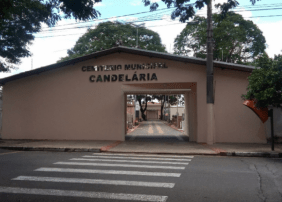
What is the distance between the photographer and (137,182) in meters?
6.12

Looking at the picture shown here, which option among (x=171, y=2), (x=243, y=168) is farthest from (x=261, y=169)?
(x=171, y=2)

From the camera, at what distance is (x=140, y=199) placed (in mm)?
4898

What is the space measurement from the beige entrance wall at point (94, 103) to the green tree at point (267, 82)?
9.81 feet

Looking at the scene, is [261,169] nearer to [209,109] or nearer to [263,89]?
[263,89]

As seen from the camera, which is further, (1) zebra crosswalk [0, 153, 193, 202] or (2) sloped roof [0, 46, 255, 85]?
(2) sloped roof [0, 46, 255, 85]

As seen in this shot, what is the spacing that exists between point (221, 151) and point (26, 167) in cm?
769

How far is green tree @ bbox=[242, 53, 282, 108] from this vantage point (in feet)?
35.3

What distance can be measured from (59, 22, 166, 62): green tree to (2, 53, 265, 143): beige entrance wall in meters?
17.4

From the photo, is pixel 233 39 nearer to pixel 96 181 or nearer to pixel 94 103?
pixel 94 103

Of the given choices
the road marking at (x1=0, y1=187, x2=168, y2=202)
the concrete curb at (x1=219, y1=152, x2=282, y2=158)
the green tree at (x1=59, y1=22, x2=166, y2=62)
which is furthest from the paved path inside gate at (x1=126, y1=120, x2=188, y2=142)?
the green tree at (x1=59, y1=22, x2=166, y2=62)

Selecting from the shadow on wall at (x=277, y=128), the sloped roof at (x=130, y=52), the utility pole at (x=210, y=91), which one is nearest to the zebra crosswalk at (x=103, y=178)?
the utility pole at (x=210, y=91)

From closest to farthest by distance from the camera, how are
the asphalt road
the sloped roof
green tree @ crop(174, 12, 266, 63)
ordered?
the asphalt road
the sloped roof
green tree @ crop(174, 12, 266, 63)

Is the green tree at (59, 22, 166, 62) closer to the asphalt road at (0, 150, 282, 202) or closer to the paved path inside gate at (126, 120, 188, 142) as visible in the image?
the paved path inside gate at (126, 120, 188, 142)

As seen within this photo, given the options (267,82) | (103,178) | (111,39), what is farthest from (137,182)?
(111,39)
